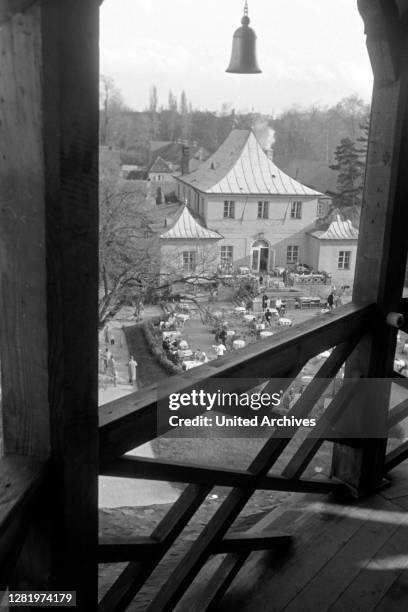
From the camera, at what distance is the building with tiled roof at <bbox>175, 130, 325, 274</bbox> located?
370cm

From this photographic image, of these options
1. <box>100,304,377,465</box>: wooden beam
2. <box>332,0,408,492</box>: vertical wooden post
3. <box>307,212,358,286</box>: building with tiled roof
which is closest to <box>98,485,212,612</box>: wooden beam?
<box>100,304,377,465</box>: wooden beam

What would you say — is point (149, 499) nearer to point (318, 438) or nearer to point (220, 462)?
point (220, 462)

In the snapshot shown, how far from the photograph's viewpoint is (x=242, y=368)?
4.20ft

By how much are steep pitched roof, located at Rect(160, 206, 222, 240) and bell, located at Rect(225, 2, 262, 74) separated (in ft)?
5.93

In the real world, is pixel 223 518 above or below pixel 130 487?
above

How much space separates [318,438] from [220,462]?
102 inches

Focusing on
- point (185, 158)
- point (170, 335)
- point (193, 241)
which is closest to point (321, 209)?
point (185, 158)

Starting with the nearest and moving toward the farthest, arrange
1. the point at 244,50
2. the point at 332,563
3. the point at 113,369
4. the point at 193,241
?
the point at 332,563
the point at 244,50
the point at 113,369
the point at 193,241

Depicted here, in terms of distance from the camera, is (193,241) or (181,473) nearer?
(181,473)

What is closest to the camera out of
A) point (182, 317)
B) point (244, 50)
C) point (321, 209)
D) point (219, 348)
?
point (244, 50)

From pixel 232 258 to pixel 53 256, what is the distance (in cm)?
340

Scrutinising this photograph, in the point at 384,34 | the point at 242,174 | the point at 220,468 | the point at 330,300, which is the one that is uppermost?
the point at 384,34

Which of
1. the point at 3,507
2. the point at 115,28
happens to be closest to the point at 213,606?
the point at 3,507

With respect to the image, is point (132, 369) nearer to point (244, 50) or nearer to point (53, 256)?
point (244, 50)
